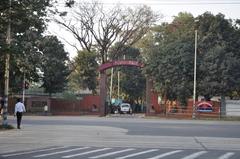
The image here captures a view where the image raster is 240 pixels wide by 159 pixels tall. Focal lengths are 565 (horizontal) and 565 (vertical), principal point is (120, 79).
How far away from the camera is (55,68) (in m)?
75.9

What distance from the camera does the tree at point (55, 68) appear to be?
75.1 metres

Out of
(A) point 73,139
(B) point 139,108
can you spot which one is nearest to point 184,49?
(B) point 139,108

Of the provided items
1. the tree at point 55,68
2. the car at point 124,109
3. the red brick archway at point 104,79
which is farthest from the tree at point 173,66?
the car at point 124,109

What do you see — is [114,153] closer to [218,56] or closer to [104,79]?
[218,56]

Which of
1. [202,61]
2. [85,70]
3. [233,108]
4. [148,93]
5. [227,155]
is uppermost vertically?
[85,70]

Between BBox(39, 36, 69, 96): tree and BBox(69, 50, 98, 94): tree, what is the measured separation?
6855 mm

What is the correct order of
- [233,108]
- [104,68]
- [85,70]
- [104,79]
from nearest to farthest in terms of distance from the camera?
[233,108] → [104,68] → [104,79] → [85,70]

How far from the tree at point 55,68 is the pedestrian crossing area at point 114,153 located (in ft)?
174

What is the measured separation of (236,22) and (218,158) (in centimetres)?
5371

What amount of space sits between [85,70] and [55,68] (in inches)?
603

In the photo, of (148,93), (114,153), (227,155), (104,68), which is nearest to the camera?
(114,153)

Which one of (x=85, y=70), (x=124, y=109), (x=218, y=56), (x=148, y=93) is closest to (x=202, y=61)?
(x=218, y=56)

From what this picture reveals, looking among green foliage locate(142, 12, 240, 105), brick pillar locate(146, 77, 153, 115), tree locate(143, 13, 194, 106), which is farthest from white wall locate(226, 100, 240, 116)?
brick pillar locate(146, 77, 153, 115)

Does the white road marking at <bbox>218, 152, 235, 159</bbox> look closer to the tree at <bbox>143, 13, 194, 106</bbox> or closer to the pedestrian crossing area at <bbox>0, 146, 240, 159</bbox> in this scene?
the pedestrian crossing area at <bbox>0, 146, 240, 159</bbox>
